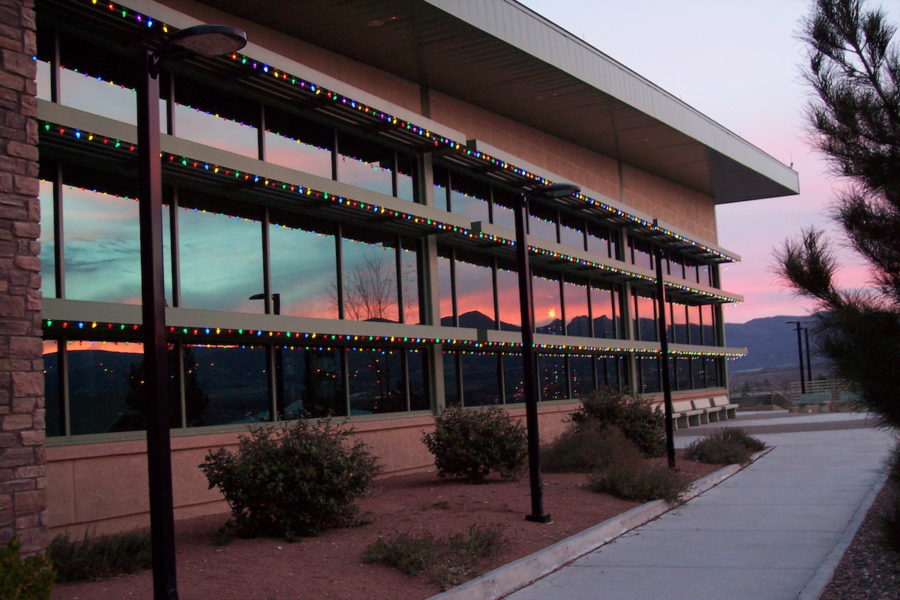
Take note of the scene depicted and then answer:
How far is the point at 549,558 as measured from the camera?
10867 millimetres

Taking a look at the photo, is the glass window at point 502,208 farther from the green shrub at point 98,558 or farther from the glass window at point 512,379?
the green shrub at point 98,558

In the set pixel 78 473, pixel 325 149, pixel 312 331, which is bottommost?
pixel 78 473

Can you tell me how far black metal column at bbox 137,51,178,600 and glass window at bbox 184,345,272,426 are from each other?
8249mm

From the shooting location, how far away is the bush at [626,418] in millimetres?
21516

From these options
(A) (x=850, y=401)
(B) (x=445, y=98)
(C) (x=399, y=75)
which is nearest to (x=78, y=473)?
(A) (x=850, y=401)

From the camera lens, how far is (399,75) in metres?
22.1

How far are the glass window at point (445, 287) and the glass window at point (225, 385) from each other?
6.76 m

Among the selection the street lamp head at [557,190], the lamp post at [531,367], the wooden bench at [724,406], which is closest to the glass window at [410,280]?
the lamp post at [531,367]

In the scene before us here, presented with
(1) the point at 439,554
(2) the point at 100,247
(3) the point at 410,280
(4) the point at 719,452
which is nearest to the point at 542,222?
(3) the point at 410,280

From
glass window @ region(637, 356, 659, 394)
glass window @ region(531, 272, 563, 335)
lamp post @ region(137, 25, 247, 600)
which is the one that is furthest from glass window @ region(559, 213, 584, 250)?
lamp post @ region(137, 25, 247, 600)

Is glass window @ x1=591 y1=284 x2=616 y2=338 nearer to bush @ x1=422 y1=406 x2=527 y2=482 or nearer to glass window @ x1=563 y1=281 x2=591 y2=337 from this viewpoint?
glass window @ x1=563 y1=281 x2=591 y2=337

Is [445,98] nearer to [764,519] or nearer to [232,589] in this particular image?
[764,519]

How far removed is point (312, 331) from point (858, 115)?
33.7 feet

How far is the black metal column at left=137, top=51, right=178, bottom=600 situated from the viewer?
7.19m
